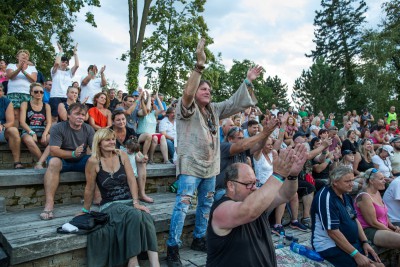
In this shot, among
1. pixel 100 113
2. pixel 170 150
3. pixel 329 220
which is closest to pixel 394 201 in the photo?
pixel 329 220

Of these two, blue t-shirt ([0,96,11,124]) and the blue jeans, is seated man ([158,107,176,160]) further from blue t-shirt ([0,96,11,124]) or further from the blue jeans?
blue t-shirt ([0,96,11,124])

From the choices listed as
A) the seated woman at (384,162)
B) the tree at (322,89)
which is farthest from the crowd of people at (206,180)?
the tree at (322,89)

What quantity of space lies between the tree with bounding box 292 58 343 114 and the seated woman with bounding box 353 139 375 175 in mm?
21334

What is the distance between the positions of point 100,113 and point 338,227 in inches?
174

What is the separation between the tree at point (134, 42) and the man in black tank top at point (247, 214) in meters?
13.0

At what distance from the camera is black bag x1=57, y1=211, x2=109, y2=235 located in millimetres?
3032

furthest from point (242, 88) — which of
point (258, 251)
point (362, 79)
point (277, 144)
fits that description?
point (362, 79)

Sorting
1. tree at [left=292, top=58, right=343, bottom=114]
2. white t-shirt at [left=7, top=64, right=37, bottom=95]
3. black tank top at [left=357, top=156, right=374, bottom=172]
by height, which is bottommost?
black tank top at [left=357, top=156, right=374, bottom=172]

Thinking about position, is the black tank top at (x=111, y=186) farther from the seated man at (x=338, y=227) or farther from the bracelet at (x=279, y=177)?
the seated man at (x=338, y=227)

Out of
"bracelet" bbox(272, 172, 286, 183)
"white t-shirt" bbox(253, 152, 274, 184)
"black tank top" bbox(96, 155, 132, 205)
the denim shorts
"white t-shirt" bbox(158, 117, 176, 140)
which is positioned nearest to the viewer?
"bracelet" bbox(272, 172, 286, 183)

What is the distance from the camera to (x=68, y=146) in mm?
4219

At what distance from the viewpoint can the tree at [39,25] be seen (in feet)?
39.4

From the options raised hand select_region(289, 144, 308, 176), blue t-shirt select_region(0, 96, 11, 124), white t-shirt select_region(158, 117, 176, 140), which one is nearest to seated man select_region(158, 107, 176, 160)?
white t-shirt select_region(158, 117, 176, 140)

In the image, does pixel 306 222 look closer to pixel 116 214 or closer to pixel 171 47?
pixel 116 214
